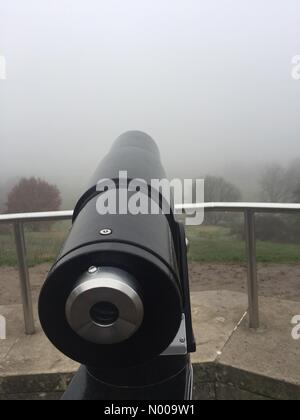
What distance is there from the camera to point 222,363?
127cm

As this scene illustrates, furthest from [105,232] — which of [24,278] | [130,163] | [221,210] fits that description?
[24,278]

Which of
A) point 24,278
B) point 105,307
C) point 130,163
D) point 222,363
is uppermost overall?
point 130,163

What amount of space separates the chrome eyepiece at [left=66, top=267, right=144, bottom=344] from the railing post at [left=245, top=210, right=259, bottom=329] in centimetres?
92

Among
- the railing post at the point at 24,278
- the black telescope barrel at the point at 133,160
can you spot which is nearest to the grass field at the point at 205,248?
the railing post at the point at 24,278

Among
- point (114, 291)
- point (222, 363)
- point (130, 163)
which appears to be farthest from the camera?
point (222, 363)

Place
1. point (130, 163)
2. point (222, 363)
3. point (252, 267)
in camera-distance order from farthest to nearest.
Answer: point (252, 267), point (222, 363), point (130, 163)

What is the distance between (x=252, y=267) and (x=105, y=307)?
999 mm

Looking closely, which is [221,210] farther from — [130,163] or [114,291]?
[114,291]

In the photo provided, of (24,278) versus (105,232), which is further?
(24,278)

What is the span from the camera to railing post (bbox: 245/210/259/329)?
137 centimetres

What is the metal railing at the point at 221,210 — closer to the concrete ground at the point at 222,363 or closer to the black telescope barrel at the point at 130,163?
the concrete ground at the point at 222,363

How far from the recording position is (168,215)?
0.71 metres
